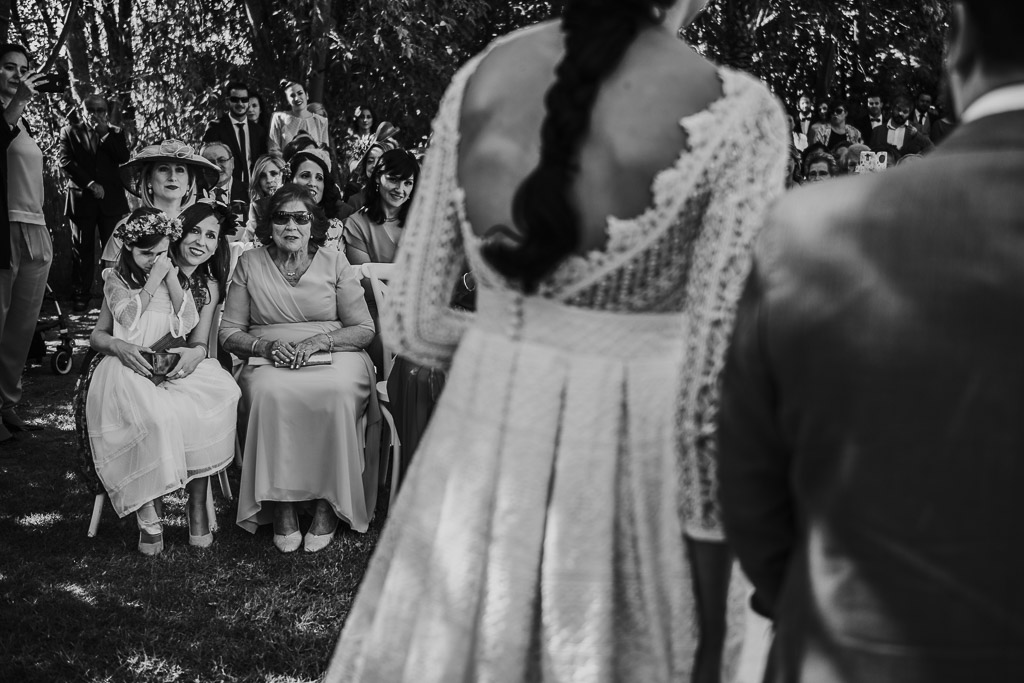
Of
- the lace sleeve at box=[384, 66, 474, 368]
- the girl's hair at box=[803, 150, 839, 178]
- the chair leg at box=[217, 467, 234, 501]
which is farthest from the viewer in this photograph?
the girl's hair at box=[803, 150, 839, 178]

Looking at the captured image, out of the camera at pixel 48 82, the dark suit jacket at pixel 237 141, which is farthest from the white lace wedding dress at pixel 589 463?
the dark suit jacket at pixel 237 141

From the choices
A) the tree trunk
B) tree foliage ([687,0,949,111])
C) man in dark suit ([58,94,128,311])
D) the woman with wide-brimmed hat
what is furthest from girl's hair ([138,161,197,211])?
tree foliage ([687,0,949,111])

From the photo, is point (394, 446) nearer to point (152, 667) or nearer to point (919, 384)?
point (152, 667)

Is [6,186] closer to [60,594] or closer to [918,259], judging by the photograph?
[60,594]

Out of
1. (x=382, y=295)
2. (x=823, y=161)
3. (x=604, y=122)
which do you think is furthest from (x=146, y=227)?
(x=823, y=161)

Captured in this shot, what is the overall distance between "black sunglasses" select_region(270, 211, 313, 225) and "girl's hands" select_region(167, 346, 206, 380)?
2.31ft

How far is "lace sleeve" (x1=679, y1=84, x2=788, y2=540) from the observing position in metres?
1.64

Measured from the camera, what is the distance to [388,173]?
6.42 metres

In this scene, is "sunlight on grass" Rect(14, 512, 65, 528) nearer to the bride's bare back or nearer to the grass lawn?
the grass lawn

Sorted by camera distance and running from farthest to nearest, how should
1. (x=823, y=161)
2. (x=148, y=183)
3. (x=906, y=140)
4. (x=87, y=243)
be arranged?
1. (x=906, y=140)
2. (x=87, y=243)
3. (x=823, y=161)
4. (x=148, y=183)

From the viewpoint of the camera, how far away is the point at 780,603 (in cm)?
130

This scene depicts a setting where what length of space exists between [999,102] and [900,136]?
46.5 feet

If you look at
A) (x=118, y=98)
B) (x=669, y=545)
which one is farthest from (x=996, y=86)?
(x=118, y=98)

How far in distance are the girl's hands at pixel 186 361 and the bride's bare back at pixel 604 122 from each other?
11.5 feet
